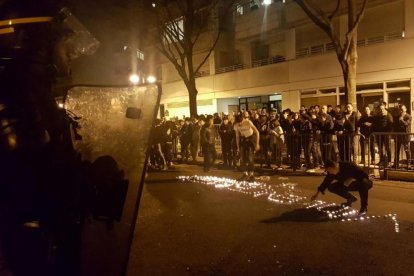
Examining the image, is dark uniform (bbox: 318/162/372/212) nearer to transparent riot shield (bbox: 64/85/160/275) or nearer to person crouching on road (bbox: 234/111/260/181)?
person crouching on road (bbox: 234/111/260/181)

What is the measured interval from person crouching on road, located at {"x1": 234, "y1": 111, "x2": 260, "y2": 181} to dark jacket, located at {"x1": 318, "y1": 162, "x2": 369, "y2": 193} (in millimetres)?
3782

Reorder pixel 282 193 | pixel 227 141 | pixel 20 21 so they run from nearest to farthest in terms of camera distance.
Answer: pixel 20 21
pixel 282 193
pixel 227 141

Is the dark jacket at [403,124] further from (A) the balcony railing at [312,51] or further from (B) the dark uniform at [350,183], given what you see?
(A) the balcony railing at [312,51]

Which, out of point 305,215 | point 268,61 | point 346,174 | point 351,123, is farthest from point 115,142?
point 268,61

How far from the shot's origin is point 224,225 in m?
6.80

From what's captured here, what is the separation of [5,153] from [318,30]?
→ 21.2 meters

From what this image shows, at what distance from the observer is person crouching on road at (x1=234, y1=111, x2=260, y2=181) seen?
11.6 metres

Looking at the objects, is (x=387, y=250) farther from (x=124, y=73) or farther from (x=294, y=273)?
(x=124, y=73)

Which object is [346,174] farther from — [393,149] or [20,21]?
[20,21]

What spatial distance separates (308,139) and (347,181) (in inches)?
194

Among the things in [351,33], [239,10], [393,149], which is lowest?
[393,149]

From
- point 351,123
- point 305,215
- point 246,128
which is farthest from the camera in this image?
point 246,128

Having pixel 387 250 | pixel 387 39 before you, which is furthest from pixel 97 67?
pixel 387 39

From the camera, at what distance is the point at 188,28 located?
21312mm
